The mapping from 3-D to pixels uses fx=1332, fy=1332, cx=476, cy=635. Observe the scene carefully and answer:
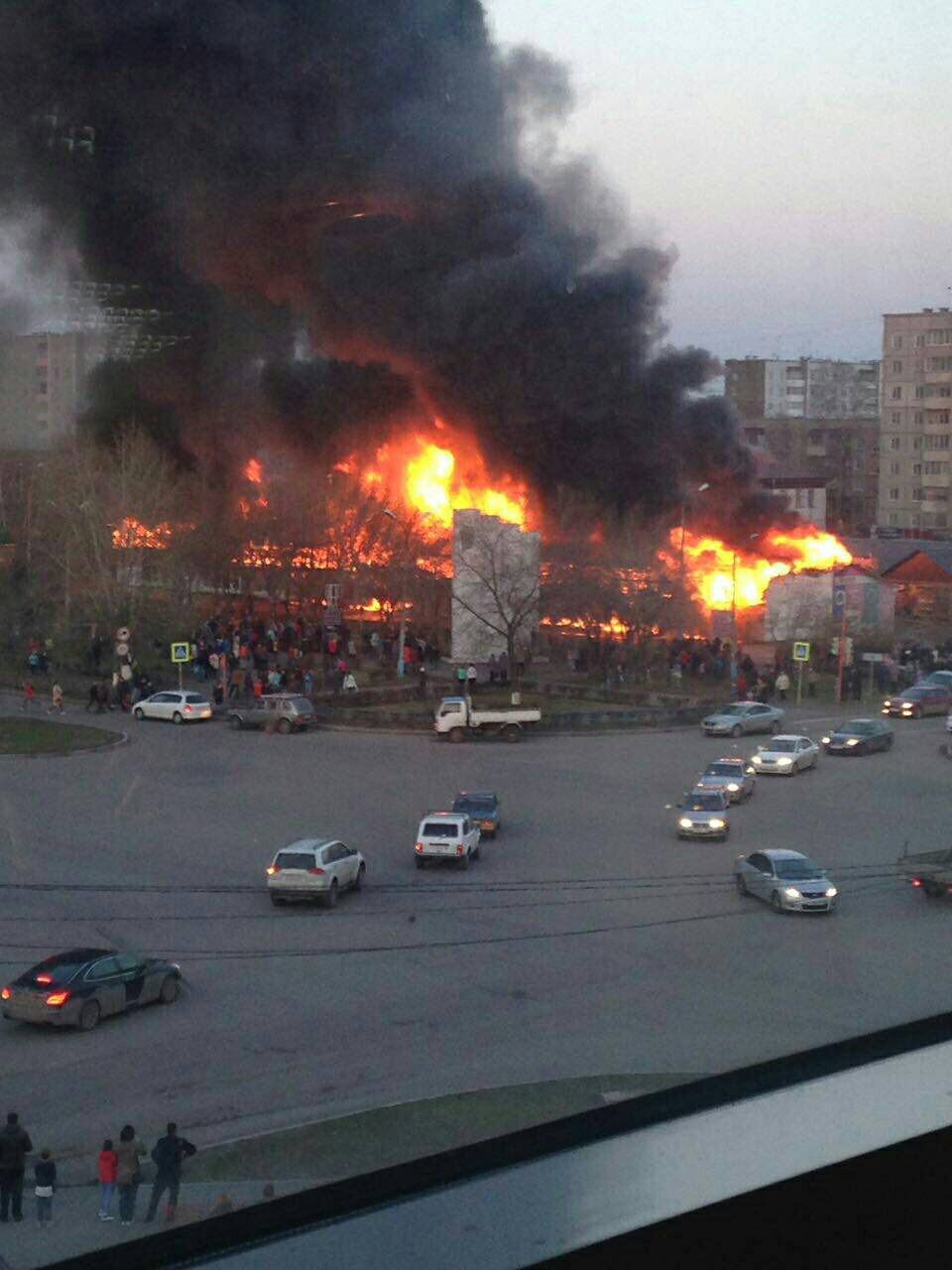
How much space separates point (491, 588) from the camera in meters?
11.8

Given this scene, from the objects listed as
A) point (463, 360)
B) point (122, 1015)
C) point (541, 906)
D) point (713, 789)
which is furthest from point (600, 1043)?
point (463, 360)

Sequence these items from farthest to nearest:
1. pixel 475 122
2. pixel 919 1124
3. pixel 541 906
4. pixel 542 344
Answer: pixel 475 122 → pixel 542 344 → pixel 541 906 → pixel 919 1124

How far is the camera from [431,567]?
1341 centimetres

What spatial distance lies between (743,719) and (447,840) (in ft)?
10.9

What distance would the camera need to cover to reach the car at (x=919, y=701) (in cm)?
649

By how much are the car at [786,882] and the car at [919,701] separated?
338 centimetres

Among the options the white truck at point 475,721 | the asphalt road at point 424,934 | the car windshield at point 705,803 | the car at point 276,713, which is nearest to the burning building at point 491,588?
the white truck at point 475,721

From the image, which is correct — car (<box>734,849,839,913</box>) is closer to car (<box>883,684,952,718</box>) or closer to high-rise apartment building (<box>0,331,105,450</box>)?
car (<box>883,684,952,718</box>)

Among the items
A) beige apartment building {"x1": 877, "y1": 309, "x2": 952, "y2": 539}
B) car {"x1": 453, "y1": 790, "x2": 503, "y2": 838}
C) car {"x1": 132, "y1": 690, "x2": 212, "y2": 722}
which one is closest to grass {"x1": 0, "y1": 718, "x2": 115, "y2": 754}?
car {"x1": 132, "y1": 690, "x2": 212, "y2": 722}

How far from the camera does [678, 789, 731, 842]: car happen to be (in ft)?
14.1

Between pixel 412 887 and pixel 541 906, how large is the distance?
0.69 metres

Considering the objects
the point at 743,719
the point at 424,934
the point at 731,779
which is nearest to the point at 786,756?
the point at 731,779

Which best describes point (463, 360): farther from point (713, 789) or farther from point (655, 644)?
point (713, 789)

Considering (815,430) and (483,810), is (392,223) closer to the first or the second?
(815,430)
